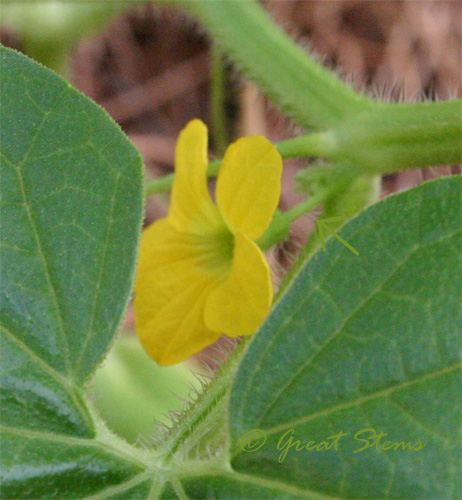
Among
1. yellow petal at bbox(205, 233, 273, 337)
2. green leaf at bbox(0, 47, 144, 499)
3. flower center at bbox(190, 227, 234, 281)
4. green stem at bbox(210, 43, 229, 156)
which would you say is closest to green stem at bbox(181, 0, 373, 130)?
flower center at bbox(190, 227, 234, 281)

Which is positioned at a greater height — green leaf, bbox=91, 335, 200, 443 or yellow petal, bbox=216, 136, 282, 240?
yellow petal, bbox=216, 136, 282, 240

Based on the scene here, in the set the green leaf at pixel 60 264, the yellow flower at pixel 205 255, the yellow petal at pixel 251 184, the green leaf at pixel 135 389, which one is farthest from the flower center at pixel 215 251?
the green leaf at pixel 135 389

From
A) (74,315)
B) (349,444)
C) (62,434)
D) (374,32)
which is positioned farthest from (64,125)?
(374,32)

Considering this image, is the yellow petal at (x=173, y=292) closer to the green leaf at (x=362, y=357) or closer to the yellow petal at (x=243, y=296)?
the yellow petal at (x=243, y=296)

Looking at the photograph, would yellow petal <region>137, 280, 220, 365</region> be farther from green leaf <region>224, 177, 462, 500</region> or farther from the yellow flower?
green leaf <region>224, 177, 462, 500</region>

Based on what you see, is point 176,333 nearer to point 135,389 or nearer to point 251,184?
point 251,184

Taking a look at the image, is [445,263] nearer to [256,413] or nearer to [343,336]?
[343,336]

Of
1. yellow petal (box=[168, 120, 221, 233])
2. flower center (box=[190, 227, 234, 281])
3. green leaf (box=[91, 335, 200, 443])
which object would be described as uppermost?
yellow petal (box=[168, 120, 221, 233])

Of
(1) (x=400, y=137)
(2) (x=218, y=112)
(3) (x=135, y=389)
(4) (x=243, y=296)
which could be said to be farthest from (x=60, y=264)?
(2) (x=218, y=112)
